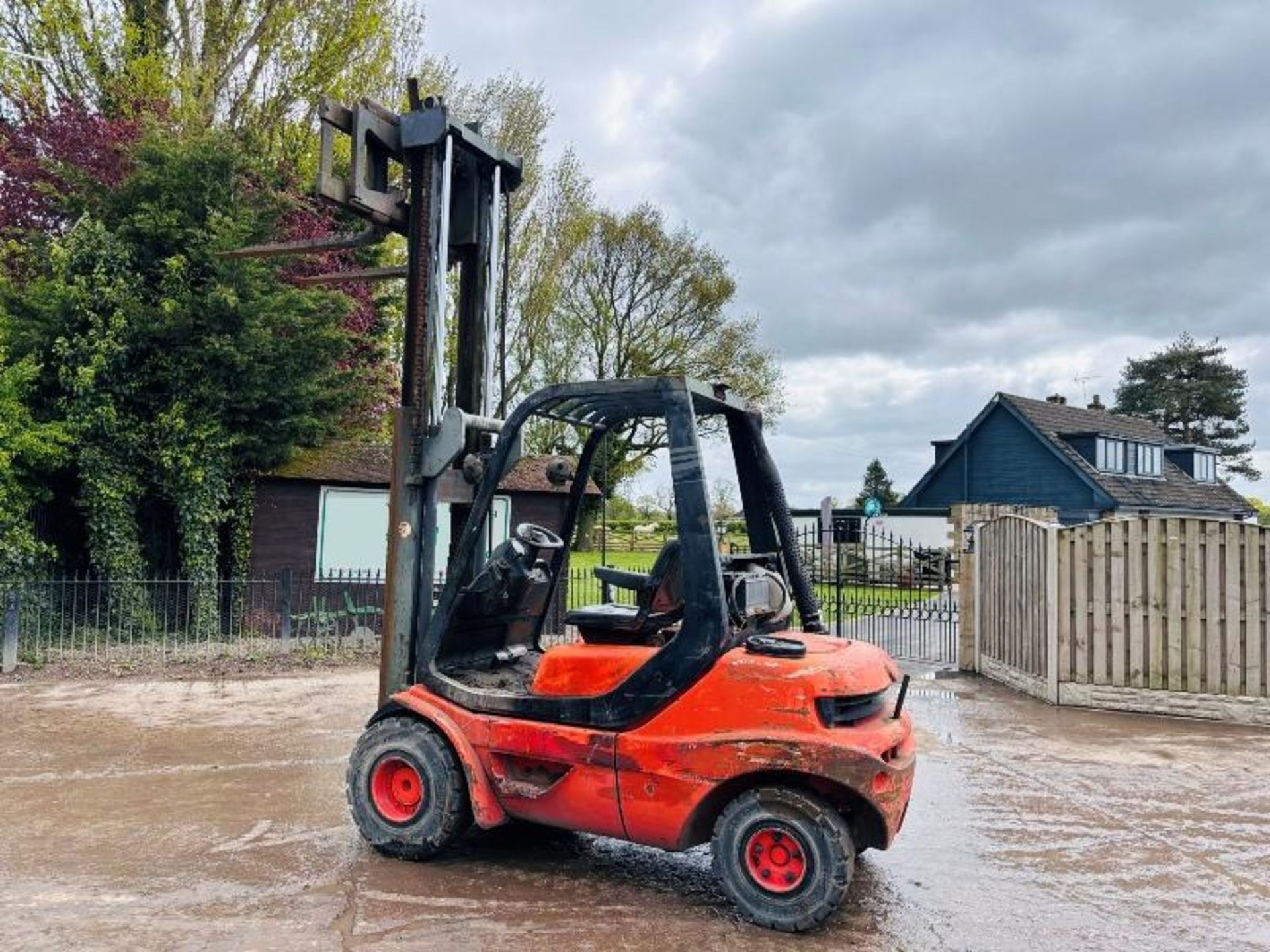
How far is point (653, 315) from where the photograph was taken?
33.1m

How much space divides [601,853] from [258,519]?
11136 mm

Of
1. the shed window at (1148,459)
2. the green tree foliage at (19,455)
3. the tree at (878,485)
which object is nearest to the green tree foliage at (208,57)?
the green tree foliage at (19,455)

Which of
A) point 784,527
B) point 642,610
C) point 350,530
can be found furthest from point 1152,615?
point 350,530

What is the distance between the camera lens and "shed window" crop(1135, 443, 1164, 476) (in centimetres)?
3644

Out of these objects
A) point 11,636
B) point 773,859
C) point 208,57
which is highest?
point 208,57

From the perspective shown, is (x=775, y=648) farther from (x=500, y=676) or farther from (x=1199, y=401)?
(x=1199, y=401)

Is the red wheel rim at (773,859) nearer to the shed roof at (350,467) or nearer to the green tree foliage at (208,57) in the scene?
the shed roof at (350,467)

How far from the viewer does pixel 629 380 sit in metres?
5.10

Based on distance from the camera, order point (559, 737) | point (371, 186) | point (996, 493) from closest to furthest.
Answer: point (559, 737) < point (371, 186) < point (996, 493)

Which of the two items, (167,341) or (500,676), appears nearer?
(500,676)

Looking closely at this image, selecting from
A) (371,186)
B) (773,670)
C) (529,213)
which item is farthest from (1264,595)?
(529,213)

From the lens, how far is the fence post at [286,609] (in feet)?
41.2

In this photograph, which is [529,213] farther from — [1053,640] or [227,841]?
[227,841]

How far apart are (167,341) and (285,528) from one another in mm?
3305
